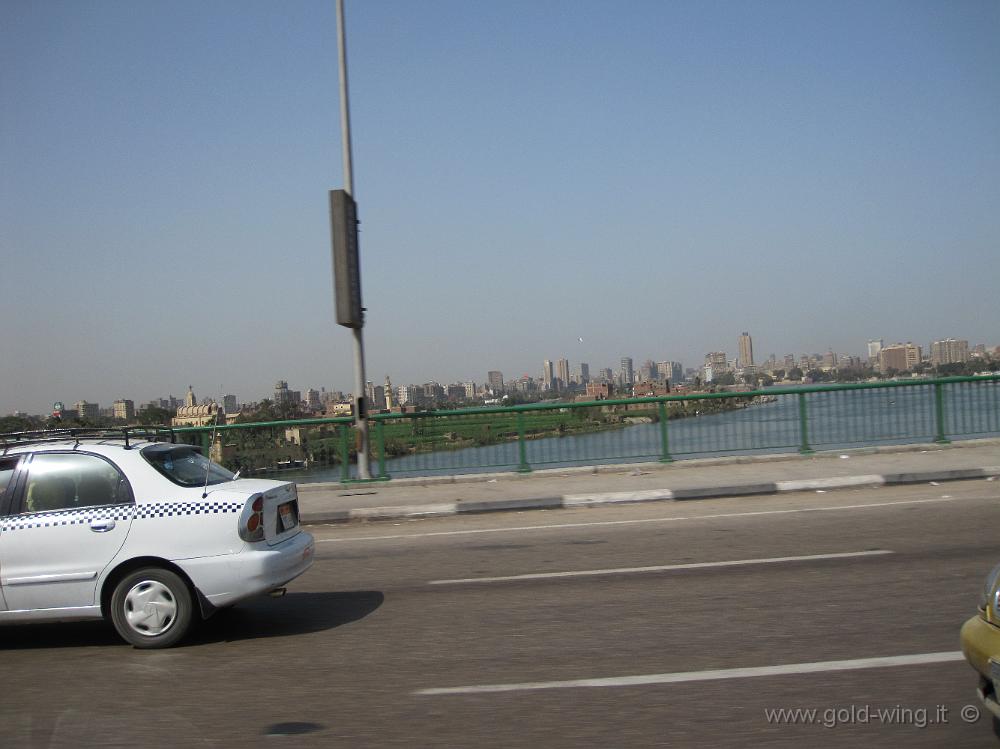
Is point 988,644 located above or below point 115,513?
below

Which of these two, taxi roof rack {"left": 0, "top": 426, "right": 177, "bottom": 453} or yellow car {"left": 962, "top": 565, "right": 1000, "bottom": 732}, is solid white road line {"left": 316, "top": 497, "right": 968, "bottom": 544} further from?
yellow car {"left": 962, "top": 565, "right": 1000, "bottom": 732}

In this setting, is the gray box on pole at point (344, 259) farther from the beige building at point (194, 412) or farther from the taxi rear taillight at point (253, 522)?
the taxi rear taillight at point (253, 522)

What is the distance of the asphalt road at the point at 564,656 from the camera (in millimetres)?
4488

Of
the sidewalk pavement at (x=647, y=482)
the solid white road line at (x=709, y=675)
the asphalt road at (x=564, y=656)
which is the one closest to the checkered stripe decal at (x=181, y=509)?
the asphalt road at (x=564, y=656)

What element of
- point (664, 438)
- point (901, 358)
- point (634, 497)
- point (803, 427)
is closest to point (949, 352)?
point (901, 358)

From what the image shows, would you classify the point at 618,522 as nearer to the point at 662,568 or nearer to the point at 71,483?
the point at 662,568

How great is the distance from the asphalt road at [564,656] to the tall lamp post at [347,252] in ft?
21.1

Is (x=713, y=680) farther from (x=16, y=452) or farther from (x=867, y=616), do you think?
(x=16, y=452)

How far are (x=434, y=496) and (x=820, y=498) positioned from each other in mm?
6201

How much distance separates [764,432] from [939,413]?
11.7ft

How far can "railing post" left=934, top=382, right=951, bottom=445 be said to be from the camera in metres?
16.0

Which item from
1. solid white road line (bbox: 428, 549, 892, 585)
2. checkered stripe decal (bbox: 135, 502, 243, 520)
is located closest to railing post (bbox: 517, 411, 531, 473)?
solid white road line (bbox: 428, 549, 892, 585)

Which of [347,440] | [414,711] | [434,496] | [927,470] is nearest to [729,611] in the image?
[414,711]

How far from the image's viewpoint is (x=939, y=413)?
53.0 ft
